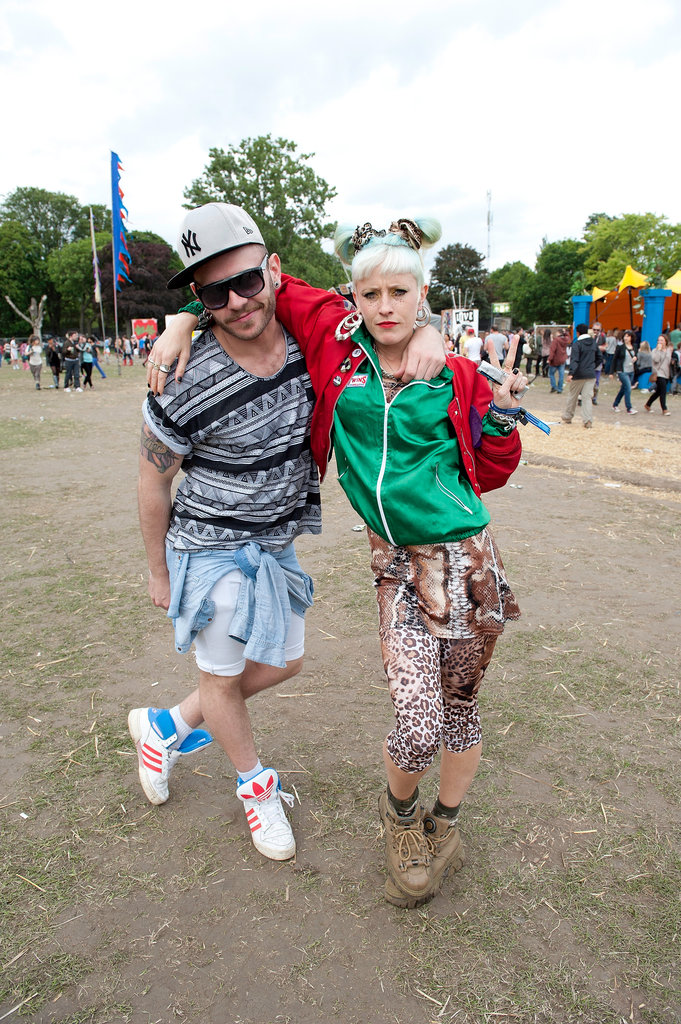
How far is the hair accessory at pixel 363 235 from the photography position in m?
2.25

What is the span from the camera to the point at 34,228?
8875 cm

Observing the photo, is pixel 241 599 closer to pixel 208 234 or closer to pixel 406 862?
pixel 406 862

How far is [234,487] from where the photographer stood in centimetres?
239

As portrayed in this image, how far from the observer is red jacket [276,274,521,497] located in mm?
2223

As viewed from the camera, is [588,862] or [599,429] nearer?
[588,862]

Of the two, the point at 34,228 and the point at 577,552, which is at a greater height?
the point at 34,228

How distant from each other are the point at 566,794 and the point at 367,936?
1.12 m

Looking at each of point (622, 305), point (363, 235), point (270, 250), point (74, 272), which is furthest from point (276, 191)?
point (363, 235)

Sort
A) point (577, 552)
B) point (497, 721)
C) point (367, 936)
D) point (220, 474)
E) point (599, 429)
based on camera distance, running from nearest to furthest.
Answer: point (367, 936), point (220, 474), point (497, 721), point (577, 552), point (599, 429)

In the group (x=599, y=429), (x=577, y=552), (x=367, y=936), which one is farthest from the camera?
(x=599, y=429)

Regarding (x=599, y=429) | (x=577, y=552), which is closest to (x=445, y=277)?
(x=599, y=429)

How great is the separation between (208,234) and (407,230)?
2.15ft

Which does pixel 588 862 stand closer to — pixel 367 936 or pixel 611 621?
pixel 367 936

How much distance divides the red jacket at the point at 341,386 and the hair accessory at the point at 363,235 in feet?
0.78
